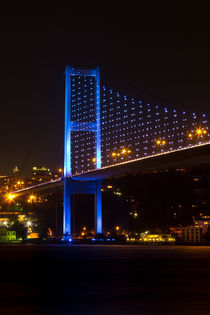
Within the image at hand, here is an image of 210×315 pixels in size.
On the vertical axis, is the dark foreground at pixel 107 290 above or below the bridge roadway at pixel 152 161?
below

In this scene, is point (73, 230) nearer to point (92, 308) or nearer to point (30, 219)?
point (30, 219)

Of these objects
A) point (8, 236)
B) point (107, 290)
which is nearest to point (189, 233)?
point (8, 236)

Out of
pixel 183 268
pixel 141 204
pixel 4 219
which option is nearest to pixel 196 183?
pixel 141 204

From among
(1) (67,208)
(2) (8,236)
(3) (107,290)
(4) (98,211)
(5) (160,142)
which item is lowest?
(3) (107,290)

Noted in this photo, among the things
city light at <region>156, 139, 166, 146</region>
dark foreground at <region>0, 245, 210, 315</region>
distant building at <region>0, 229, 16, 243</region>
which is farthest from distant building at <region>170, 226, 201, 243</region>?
dark foreground at <region>0, 245, 210, 315</region>

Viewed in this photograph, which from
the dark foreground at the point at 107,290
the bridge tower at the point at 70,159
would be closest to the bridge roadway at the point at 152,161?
the bridge tower at the point at 70,159

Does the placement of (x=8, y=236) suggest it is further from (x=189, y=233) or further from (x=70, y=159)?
(x=189, y=233)

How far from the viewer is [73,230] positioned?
55.0 meters

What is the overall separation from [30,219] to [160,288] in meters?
45.1

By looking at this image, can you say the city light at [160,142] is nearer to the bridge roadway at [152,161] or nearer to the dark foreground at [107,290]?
the bridge roadway at [152,161]

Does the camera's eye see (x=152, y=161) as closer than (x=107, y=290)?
No

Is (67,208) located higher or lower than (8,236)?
higher

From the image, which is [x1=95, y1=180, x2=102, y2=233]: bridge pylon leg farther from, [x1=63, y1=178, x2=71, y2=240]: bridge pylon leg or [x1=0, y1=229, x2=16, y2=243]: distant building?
[x1=0, y1=229, x2=16, y2=243]: distant building

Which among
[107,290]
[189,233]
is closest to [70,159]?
[189,233]
